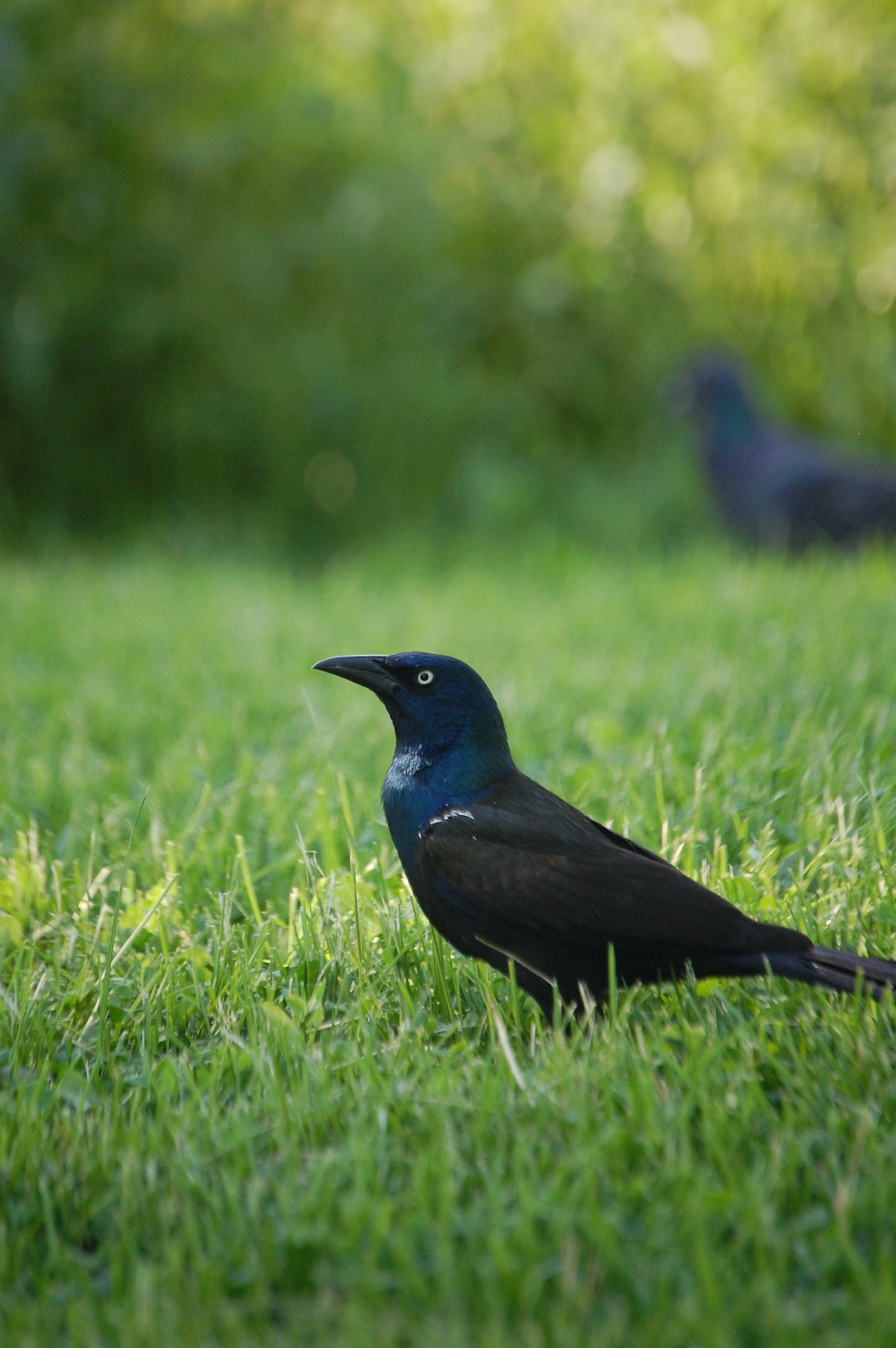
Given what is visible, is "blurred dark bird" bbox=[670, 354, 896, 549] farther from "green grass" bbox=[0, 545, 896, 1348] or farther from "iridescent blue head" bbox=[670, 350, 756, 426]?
"green grass" bbox=[0, 545, 896, 1348]

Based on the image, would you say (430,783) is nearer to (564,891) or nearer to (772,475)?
(564,891)

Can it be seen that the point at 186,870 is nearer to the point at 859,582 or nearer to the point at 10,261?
the point at 859,582

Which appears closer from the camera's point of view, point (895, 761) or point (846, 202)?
point (895, 761)

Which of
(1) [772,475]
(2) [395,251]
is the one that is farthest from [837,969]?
(2) [395,251]

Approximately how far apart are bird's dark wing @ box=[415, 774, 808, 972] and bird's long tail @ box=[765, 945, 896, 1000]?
0.08 feet

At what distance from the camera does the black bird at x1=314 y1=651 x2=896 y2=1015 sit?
6.57 ft

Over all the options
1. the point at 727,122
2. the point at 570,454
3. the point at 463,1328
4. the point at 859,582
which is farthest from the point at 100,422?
the point at 463,1328

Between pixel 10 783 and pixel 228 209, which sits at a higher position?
pixel 228 209

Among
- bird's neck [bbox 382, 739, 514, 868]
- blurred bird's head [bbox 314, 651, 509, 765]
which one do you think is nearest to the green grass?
bird's neck [bbox 382, 739, 514, 868]

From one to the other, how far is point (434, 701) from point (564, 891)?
1.56 feet

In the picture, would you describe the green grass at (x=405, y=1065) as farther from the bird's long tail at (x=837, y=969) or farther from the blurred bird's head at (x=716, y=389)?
the blurred bird's head at (x=716, y=389)

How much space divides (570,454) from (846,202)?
225cm

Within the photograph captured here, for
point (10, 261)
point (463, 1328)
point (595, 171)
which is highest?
point (595, 171)

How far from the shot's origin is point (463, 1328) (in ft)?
4.75
